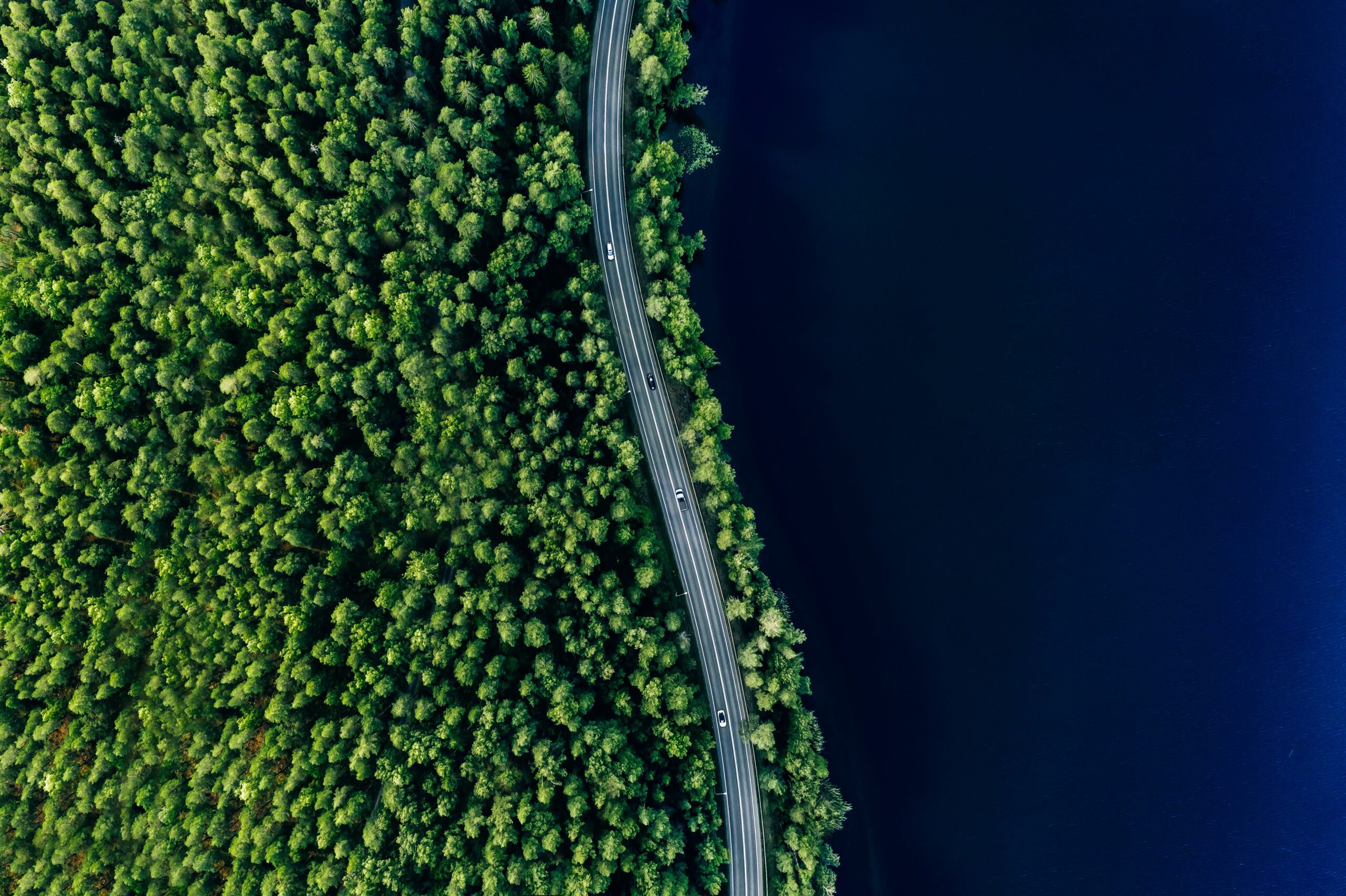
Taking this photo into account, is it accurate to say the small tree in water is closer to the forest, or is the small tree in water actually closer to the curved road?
the forest

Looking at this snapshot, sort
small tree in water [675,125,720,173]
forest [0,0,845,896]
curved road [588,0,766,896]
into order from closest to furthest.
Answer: forest [0,0,845,896], curved road [588,0,766,896], small tree in water [675,125,720,173]

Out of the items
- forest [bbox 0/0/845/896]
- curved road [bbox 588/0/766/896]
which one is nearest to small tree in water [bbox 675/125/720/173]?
forest [bbox 0/0/845/896]

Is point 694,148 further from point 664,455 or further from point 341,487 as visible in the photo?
point 341,487

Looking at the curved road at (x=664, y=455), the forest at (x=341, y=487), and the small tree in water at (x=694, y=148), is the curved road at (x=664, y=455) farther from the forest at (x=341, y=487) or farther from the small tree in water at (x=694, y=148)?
the small tree in water at (x=694, y=148)

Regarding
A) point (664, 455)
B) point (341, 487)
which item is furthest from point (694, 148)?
point (341, 487)

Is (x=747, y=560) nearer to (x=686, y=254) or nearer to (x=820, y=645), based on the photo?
(x=820, y=645)
